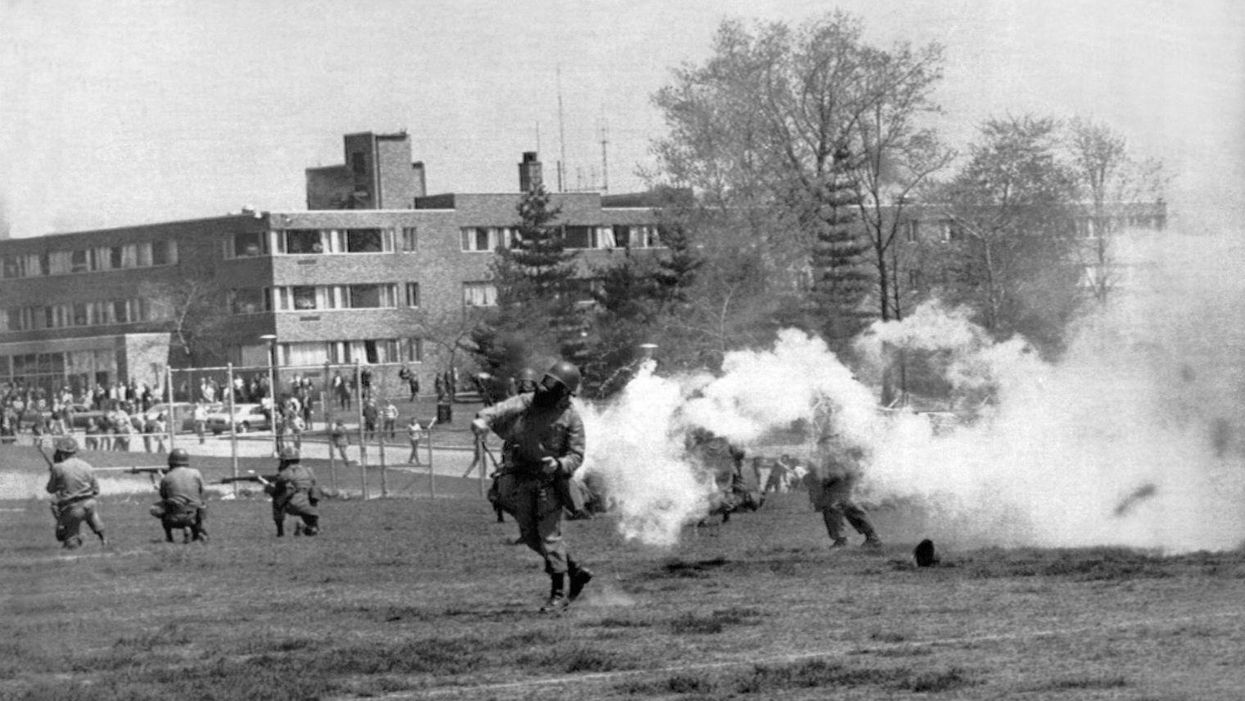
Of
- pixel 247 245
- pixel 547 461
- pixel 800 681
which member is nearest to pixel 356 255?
pixel 247 245

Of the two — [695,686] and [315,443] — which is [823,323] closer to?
[315,443]

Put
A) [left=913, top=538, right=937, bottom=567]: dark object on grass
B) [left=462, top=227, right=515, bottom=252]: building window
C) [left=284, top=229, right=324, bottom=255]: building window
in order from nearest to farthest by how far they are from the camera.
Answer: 1. [left=913, top=538, right=937, bottom=567]: dark object on grass
2. [left=284, top=229, right=324, bottom=255]: building window
3. [left=462, top=227, right=515, bottom=252]: building window

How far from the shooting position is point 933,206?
216 ft

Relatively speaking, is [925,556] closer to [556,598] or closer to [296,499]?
[556,598]

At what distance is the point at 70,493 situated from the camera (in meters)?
31.1

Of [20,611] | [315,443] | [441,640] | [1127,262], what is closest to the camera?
[441,640]

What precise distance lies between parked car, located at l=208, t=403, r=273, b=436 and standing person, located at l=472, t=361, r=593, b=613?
127 feet

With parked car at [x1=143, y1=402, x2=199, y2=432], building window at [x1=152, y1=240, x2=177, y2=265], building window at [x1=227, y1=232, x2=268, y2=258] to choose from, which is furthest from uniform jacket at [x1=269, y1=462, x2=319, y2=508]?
building window at [x1=227, y1=232, x2=268, y2=258]

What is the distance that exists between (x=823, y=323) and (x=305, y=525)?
29.5 metres

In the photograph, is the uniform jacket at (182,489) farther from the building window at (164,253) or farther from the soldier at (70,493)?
the building window at (164,253)

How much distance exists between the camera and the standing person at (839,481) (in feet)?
82.5

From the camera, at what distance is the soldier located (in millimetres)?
31031

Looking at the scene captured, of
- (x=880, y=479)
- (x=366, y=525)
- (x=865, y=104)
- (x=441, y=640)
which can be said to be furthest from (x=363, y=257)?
(x=441, y=640)

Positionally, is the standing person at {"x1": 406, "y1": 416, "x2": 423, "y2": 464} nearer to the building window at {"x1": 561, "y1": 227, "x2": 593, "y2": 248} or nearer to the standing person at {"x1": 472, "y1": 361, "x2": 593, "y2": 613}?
the standing person at {"x1": 472, "y1": 361, "x2": 593, "y2": 613}
